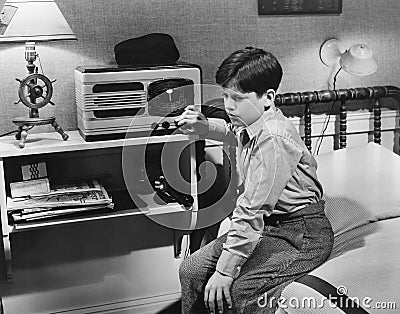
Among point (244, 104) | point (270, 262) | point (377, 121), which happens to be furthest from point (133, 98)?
point (377, 121)

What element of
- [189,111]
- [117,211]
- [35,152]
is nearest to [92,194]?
[117,211]

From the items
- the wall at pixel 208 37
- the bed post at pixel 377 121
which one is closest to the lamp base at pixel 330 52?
the wall at pixel 208 37

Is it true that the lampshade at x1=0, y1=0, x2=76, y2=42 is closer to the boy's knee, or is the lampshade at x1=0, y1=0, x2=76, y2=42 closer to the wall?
the wall

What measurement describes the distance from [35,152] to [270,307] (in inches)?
38.8

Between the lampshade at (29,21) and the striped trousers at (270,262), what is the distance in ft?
3.05

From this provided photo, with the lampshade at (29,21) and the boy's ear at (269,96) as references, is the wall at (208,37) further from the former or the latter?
the boy's ear at (269,96)

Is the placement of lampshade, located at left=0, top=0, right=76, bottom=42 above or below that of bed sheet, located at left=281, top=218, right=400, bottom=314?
above

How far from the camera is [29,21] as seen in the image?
2.21m

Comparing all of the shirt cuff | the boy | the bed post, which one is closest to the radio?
the boy

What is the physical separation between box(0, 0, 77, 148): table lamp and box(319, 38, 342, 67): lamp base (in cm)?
117

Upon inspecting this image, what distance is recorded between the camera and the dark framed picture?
9.11 ft

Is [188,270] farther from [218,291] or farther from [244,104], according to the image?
[244,104]

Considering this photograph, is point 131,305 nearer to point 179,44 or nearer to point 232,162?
point 232,162

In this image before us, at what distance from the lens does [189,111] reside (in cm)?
237
